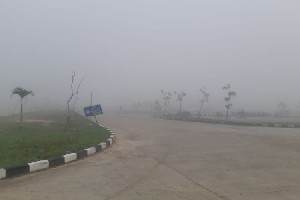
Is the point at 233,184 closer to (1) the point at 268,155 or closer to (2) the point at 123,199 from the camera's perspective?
(2) the point at 123,199

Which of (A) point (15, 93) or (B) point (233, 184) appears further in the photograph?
(A) point (15, 93)

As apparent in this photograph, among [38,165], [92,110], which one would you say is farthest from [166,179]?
[92,110]

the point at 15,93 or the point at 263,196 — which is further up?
the point at 15,93

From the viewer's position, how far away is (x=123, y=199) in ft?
21.7

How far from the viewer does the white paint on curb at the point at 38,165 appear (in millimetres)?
9656

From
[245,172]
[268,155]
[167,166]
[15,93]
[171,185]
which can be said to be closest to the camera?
[171,185]

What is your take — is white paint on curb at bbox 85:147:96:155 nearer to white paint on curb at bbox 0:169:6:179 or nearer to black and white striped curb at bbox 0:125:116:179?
black and white striped curb at bbox 0:125:116:179

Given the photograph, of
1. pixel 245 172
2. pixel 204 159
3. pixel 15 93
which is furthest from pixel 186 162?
pixel 15 93

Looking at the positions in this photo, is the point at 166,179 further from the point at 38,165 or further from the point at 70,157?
the point at 70,157

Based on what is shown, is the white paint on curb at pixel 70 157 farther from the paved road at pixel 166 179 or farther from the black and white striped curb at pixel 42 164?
the paved road at pixel 166 179

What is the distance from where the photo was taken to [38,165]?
995 centimetres

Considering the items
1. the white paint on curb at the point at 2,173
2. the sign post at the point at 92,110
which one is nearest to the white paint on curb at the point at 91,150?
the white paint on curb at the point at 2,173

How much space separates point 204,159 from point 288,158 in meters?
2.29

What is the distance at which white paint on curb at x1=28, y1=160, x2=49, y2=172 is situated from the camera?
9.66 metres
